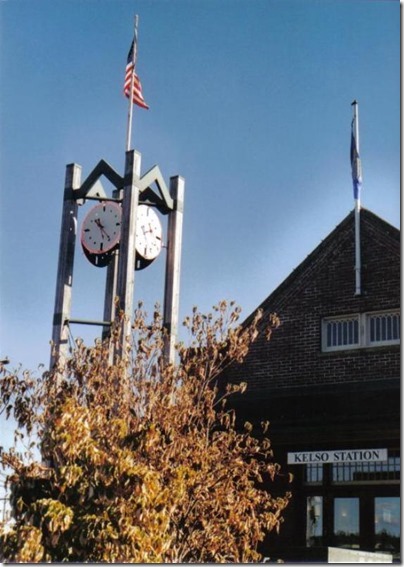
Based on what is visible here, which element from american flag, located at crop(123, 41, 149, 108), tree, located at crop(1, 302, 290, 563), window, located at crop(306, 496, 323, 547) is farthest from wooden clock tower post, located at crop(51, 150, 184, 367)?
window, located at crop(306, 496, 323, 547)

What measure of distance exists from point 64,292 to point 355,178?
554cm

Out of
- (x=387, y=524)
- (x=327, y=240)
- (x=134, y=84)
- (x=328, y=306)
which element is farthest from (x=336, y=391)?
(x=134, y=84)

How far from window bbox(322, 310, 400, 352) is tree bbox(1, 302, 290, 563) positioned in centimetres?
422

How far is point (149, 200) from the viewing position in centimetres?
1571

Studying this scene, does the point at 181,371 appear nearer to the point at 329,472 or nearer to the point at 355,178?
the point at 329,472

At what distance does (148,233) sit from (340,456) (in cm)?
464

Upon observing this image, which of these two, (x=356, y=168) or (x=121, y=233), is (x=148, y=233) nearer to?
(x=121, y=233)

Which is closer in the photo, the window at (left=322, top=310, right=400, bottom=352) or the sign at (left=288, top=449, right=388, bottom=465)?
the sign at (left=288, top=449, right=388, bottom=465)

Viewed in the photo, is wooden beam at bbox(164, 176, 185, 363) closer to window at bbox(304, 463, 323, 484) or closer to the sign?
the sign

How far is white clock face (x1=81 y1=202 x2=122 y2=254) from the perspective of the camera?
50.0 ft

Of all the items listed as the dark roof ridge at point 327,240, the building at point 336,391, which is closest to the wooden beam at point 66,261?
the building at point 336,391

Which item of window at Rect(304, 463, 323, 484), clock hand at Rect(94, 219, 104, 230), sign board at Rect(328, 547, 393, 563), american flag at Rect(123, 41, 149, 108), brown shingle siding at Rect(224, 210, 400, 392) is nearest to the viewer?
sign board at Rect(328, 547, 393, 563)

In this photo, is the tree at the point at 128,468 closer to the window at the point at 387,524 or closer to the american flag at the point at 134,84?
the window at the point at 387,524

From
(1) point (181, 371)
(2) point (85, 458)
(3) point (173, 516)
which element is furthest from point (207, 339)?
(2) point (85, 458)
